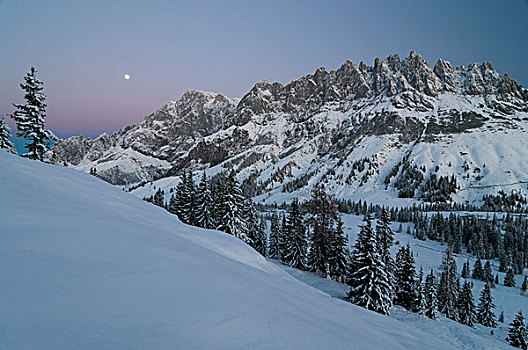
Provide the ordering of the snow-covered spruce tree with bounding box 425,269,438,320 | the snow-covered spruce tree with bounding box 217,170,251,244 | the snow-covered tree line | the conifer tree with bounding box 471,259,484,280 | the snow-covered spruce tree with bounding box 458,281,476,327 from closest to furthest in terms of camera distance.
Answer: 1. the snow-covered spruce tree with bounding box 425,269,438,320
2. the snow-covered spruce tree with bounding box 217,170,251,244
3. the snow-covered spruce tree with bounding box 458,281,476,327
4. the conifer tree with bounding box 471,259,484,280
5. the snow-covered tree line

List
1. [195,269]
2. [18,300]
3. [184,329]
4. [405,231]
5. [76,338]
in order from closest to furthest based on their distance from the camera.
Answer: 1. [76,338]
2. [18,300]
3. [184,329]
4. [195,269]
5. [405,231]

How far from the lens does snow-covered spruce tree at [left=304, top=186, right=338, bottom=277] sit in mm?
27016

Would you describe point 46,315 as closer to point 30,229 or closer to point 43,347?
point 43,347

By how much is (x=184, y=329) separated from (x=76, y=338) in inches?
47.5

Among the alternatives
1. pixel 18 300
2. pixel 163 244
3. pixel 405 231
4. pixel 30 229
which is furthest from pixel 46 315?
pixel 405 231

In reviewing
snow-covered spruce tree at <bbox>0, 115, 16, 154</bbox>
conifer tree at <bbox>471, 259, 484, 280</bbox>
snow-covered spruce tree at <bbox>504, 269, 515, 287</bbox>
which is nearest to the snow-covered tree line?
snow-covered spruce tree at <bbox>504, 269, 515, 287</bbox>

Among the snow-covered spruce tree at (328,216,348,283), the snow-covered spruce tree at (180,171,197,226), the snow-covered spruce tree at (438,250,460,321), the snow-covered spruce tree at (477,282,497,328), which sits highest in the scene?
the snow-covered spruce tree at (180,171,197,226)

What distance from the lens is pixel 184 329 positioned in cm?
338

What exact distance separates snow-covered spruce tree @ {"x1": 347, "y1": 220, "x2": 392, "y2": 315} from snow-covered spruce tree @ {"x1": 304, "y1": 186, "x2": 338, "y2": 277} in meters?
6.30

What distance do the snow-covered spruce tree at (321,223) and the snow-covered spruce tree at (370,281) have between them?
6301 millimetres

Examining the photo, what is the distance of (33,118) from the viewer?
23.6 metres

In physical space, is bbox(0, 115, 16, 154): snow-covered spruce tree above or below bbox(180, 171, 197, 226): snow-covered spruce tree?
above

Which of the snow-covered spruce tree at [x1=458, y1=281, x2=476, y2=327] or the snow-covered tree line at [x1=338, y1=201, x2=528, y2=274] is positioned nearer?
the snow-covered spruce tree at [x1=458, y1=281, x2=476, y2=327]

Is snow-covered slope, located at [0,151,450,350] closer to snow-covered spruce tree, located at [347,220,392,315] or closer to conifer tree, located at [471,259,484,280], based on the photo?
snow-covered spruce tree, located at [347,220,392,315]
